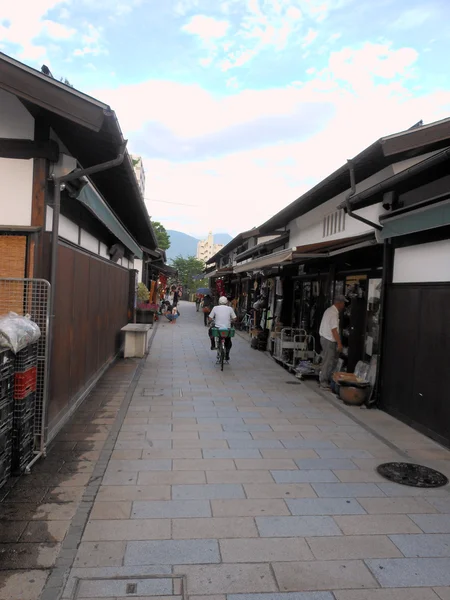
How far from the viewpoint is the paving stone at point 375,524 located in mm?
3697

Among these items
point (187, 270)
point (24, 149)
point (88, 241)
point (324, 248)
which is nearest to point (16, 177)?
point (24, 149)

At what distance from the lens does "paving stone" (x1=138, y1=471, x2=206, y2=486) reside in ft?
14.9

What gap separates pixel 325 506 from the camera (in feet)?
13.5

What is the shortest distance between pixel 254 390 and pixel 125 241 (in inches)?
156

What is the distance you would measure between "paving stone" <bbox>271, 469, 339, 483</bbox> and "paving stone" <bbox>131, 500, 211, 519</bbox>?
95 centimetres

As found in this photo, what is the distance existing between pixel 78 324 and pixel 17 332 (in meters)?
2.61

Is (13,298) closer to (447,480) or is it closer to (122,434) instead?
(122,434)

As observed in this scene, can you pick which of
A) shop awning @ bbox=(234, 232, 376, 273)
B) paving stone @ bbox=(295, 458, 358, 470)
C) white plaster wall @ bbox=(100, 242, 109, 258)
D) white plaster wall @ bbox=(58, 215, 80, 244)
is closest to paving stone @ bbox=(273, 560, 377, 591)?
paving stone @ bbox=(295, 458, 358, 470)

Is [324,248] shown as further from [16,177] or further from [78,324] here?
[16,177]

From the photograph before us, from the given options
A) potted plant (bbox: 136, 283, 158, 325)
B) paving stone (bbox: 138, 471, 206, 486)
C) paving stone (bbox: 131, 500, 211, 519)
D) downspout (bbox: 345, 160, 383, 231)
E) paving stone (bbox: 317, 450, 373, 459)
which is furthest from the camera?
potted plant (bbox: 136, 283, 158, 325)

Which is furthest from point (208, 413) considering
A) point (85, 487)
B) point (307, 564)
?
point (307, 564)

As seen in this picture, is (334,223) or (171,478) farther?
(334,223)

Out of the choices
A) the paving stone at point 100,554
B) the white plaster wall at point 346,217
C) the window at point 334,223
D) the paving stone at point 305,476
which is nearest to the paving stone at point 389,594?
the paving stone at point 100,554

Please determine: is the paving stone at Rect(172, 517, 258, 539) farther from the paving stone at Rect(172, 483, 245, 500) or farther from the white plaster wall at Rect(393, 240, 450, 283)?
the white plaster wall at Rect(393, 240, 450, 283)
